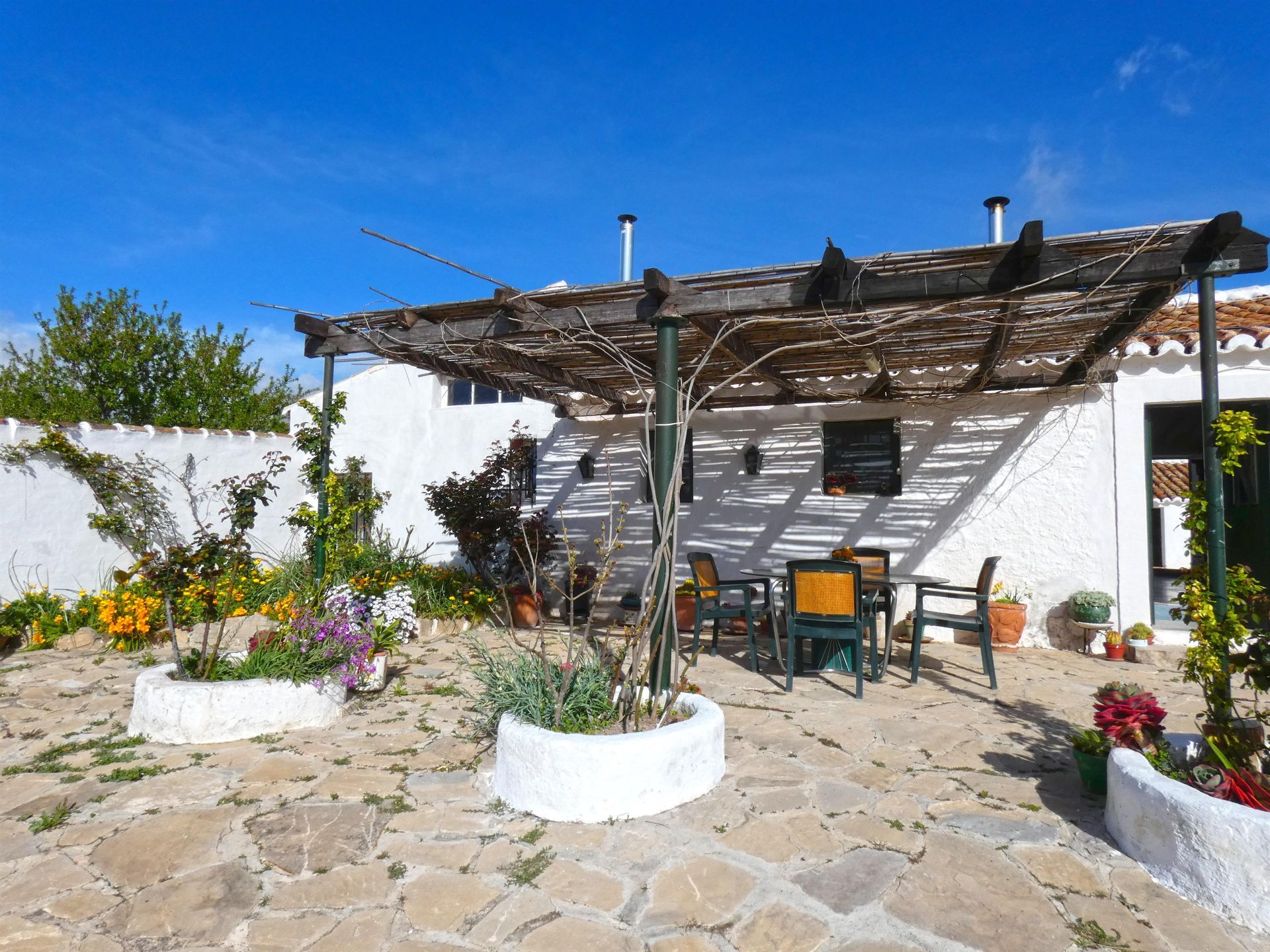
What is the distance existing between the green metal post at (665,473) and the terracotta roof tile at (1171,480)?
10.6 meters

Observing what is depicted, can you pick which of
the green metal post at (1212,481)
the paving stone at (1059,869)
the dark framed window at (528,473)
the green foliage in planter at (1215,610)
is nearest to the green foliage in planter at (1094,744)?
the green foliage in planter at (1215,610)

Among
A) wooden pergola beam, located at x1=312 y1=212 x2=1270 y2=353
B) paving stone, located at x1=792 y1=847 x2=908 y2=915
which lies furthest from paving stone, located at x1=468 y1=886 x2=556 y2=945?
wooden pergola beam, located at x1=312 y1=212 x2=1270 y2=353

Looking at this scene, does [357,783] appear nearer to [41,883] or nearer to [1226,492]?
[41,883]

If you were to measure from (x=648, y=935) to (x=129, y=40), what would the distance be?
8005mm

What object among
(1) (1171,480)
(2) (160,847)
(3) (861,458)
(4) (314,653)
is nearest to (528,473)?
(3) (861,458)

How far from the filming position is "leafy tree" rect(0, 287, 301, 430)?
13078 mm

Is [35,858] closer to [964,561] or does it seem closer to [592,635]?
[592,635]

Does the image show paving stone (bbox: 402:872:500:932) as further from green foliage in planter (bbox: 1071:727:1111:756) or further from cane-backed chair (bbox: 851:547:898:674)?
cane-backed chair (bbox: 851:547:898:674)

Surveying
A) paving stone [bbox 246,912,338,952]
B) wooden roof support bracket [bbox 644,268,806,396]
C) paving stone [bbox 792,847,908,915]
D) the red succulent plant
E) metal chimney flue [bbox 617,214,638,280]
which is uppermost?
metal chimney flue [bbox 617,214,638,280]

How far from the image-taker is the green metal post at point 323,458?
5.44m

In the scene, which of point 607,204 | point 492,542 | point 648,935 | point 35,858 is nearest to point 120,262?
point 492,542

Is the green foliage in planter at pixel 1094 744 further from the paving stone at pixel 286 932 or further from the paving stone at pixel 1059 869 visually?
the paving stone at pixel 286 932

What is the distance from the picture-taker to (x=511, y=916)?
7.78 ft

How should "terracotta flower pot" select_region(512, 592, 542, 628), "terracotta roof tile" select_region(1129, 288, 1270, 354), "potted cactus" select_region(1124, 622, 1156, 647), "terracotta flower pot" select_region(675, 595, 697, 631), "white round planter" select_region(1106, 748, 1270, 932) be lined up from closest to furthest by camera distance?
"white round planter" select_region(1106, 748, 1270, 932) < "terracotta roof tile" select_region(1129, 288, 1270, 354) < "potted cactus" select_region(1124, 622, 1156, 647) < "terracotta flower pot" select_region(675, 595, 697, 631) < "terracotta flower pot" select_region(512, 592, 542, 628)
